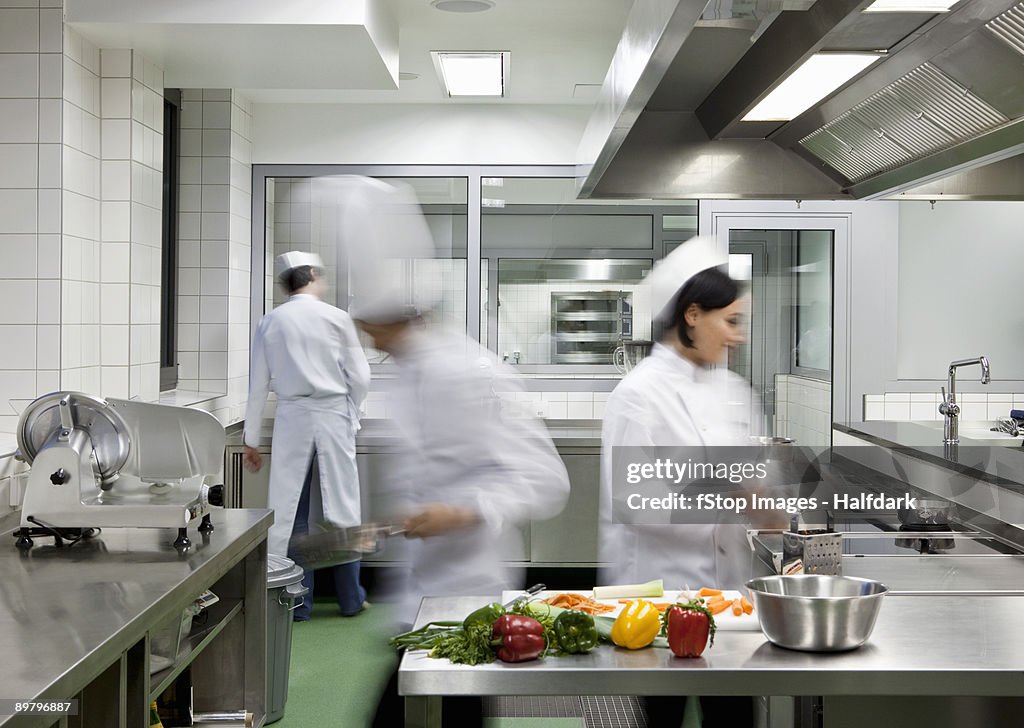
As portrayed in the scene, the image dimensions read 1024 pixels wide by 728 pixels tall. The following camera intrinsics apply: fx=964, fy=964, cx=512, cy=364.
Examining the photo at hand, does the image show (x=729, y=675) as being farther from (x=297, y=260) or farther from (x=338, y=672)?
(x=297, y=260)

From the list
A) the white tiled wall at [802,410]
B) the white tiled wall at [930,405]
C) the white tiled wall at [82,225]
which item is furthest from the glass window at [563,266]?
the white tiled wall at [82,225]

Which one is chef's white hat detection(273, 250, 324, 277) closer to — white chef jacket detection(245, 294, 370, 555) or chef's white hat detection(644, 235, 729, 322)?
white chef jacket detection(245, 294, 370, 555)

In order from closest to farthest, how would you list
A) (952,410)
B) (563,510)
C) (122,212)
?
1. (122,212)
2. (952,410)
3. (563,510)

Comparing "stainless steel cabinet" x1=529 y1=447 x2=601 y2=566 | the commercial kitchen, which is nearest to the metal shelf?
the commercial kitchen

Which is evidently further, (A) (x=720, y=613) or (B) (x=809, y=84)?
(A) (x=720, y=613)

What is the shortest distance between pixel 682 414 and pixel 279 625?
1.41 meters

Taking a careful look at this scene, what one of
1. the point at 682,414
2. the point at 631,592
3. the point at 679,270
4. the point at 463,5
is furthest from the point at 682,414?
the point at 463,5

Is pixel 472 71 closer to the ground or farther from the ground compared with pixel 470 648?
farther from the ground

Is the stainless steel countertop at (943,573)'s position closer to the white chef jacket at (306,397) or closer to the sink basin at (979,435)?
the sink basin at (979,435)

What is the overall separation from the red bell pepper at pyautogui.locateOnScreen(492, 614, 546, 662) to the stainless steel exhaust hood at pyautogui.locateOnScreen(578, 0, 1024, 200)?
0.90m

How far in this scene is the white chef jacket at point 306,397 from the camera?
3.95 m

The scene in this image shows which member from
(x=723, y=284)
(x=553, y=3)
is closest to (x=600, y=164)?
(x=723, y=284)

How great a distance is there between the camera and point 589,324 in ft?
15.8

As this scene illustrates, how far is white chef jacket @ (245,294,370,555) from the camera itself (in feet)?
13.0
